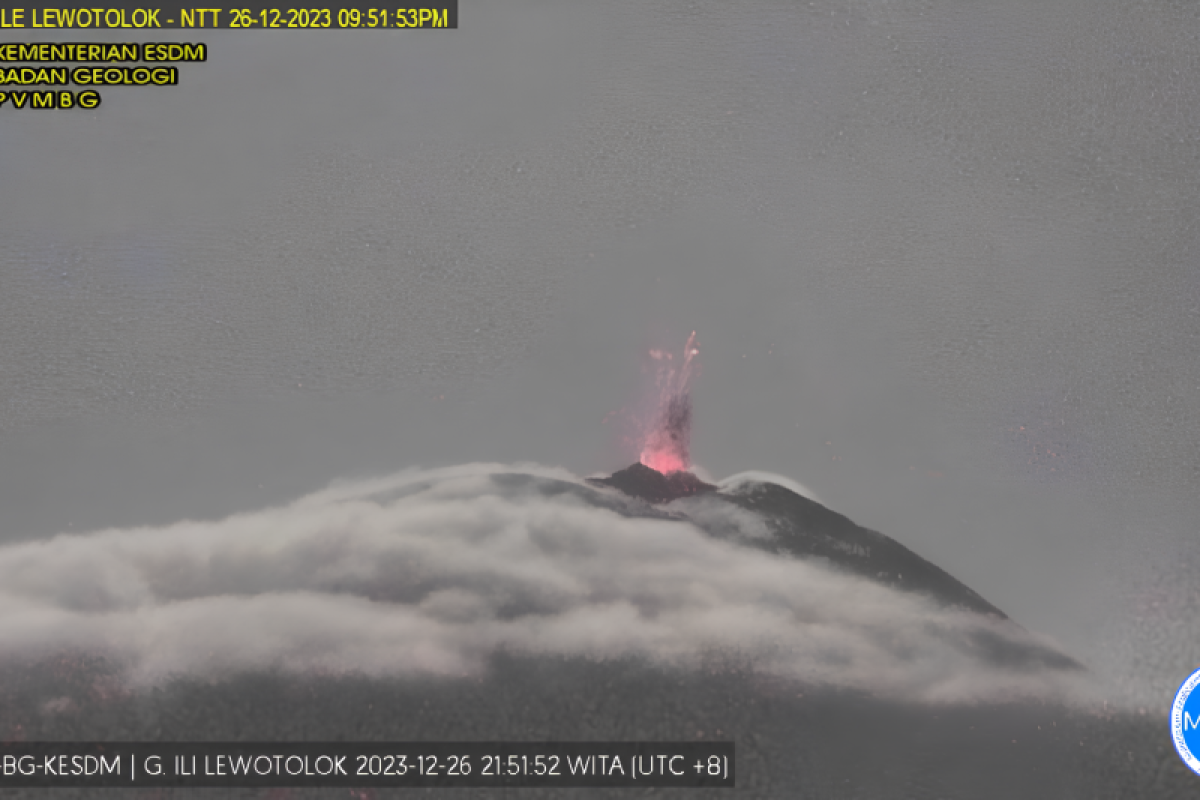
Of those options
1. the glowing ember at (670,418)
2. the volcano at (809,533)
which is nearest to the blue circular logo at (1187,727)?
the volcano at (809,533)

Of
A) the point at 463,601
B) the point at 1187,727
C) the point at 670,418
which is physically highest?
the point at 670,418

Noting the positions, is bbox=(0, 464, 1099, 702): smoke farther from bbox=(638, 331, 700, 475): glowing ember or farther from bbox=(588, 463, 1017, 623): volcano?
bbox=(638, 331, 700, 475): glowing ember

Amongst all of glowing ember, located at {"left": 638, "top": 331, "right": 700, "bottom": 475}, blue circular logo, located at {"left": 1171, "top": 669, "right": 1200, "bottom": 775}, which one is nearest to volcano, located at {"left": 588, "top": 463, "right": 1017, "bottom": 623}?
glowing ember, located at {"left": 638, "top": 331, "right": 700, "bottom": 475}

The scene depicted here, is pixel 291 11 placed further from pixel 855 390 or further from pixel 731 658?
pixel 731 658

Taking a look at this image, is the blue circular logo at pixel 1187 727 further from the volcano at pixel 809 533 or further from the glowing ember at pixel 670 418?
the glowing ember at pixel 670 418
